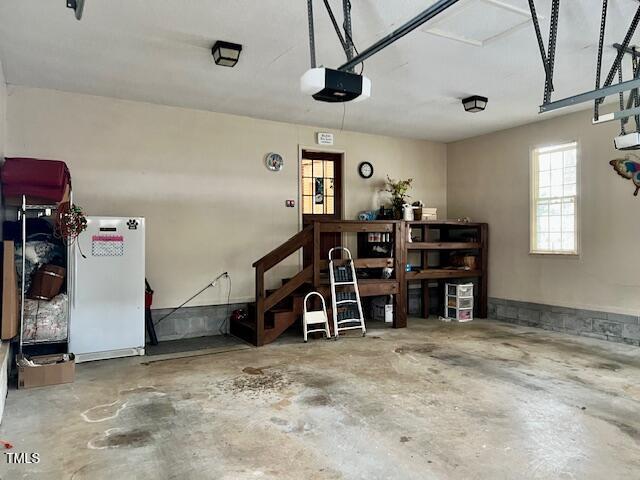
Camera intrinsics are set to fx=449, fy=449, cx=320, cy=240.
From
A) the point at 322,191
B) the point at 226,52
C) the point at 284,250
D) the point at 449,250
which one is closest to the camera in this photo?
the point at 226,52

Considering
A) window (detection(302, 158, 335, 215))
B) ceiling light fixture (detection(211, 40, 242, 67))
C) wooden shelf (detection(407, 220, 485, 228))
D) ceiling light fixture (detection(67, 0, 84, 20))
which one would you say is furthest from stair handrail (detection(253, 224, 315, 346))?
ceiling light fixture (detection(67, 0, 84, 20))

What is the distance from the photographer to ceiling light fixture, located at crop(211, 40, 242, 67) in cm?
405

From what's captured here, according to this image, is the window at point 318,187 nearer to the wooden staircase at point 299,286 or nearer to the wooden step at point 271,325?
the wooden staircase at point 299,286

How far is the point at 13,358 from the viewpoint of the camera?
15.3ft

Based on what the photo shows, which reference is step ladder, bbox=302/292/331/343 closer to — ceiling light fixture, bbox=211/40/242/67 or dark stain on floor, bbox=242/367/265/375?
dark stain on floor, bbox=242/367/265/375

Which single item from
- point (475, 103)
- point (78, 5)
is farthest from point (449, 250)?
point (78, 5)

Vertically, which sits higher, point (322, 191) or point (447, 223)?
point (322, 191)

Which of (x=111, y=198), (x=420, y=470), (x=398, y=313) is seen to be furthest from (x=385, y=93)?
(x=420, y=470)

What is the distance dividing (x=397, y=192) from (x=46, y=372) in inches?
219

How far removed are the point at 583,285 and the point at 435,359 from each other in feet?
9.04

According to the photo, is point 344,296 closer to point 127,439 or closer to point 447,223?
point 447,223

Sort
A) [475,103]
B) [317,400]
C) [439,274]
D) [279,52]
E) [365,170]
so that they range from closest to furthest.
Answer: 1. [317,400]
2. [279,52]
3. [475,103]
4. [439,274]
5. [365,170]

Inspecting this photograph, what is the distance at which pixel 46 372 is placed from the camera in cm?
412

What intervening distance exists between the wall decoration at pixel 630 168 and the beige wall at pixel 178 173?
12.5 feet
